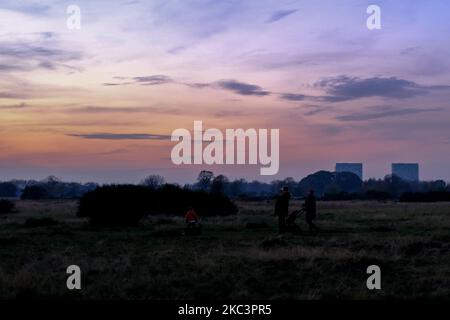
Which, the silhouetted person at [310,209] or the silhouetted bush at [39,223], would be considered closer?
the silhouetted person at [310,209]

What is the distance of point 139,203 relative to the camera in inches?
1252

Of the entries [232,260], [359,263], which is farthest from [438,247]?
[232,260]

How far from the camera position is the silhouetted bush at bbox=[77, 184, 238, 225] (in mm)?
30328

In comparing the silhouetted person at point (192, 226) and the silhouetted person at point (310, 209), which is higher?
the silhouetted person at point (310, 209)

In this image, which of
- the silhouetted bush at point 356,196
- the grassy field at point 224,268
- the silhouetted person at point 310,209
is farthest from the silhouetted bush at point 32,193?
the grassy field at point 224,268

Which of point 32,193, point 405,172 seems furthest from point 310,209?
point 405,172

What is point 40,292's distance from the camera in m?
10.7

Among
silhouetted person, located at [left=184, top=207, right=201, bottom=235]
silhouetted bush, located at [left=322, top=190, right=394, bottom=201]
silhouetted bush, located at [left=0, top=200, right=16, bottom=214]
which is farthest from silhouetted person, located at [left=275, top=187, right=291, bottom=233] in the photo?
silhouetted bush, located at [left=322, top=190, right=394, bottom=201]

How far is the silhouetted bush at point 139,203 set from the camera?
3033 centimetres

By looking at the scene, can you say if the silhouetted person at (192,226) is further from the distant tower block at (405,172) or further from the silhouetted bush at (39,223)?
the distant tower block at (405,172)

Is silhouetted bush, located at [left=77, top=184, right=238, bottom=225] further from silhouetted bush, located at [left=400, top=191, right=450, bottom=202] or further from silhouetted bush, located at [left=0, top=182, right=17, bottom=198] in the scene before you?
silhouetted bush, located at [left=0, top=182, right=17, bottom=198]

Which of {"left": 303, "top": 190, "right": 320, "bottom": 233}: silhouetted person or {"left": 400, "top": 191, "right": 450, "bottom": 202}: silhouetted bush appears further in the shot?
{"left": 400, "top": 191, "right": 450, "bottom": 202}: silhouetted bush

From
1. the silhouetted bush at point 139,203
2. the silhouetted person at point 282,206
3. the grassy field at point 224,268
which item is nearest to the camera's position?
the grassy field at point 224,268
